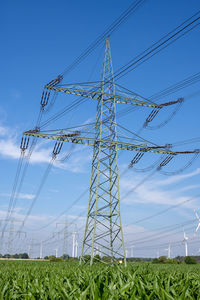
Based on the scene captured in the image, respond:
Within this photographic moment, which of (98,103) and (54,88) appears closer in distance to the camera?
(54,88)

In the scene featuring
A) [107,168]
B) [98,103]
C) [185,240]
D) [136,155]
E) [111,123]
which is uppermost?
[98,103]

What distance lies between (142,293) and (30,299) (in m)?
2.03

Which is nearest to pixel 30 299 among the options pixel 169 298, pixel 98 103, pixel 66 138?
pixel 169 298

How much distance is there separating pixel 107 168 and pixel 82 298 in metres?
20.8

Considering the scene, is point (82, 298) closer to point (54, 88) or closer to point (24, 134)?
point (24, 134)

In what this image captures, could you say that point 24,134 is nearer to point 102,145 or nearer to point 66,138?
point 66,138

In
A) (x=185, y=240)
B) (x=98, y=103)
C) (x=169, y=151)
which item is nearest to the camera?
(x=169, y=151)

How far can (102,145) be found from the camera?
25391 millimetres

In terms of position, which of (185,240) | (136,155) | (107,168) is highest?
(136,155)

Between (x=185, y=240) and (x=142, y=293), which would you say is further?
(x=185, y=240)

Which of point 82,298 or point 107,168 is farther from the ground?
point 107,168

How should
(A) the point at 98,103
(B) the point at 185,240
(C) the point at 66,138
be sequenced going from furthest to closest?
(B) the point at 185,240 < (A) the point at 98,103 < (C) the point at 66,138

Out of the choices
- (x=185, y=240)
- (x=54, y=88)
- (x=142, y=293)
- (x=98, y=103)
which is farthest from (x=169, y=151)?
(x=185, y=240)

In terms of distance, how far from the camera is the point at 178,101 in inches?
1040
